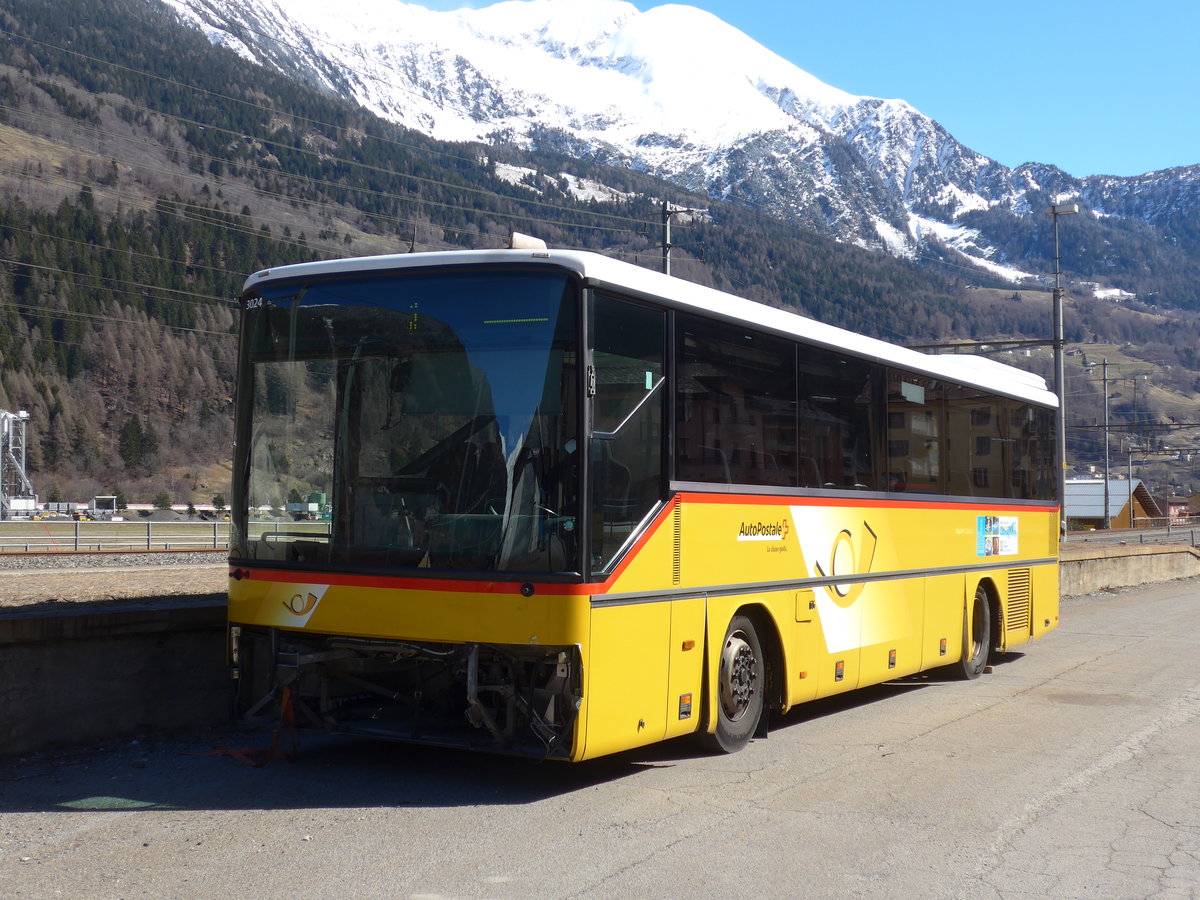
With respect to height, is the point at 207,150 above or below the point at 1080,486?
above

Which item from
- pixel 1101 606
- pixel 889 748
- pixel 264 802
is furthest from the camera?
pixel 1101 606

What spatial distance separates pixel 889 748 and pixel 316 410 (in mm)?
4754

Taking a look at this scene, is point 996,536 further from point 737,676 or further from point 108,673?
point 108,673

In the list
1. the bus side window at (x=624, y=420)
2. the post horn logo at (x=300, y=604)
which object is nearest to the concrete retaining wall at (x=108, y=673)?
the post horn logo at (x=300, y=604)

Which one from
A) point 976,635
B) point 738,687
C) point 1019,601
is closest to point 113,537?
point 1019,601

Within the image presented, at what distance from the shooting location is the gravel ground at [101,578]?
1603cm

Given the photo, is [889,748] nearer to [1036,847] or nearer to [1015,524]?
[1036,847]

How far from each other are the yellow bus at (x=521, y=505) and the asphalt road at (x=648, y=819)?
1.52 feet

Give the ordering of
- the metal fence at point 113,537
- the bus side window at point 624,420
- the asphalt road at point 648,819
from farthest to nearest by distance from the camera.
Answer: the metal fence at point 113,537 < the bus side window at point 624,420 < the asphalt road at point 648,819

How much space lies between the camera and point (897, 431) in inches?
466

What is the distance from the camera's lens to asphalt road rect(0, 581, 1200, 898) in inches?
235

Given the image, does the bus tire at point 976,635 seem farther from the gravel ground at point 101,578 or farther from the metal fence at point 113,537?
the metal fence at point 113,537

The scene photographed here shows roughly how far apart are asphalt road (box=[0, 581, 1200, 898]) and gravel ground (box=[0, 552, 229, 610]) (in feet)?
13.1

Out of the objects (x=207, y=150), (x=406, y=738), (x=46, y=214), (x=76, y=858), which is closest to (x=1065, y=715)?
(x=406, y=738)
